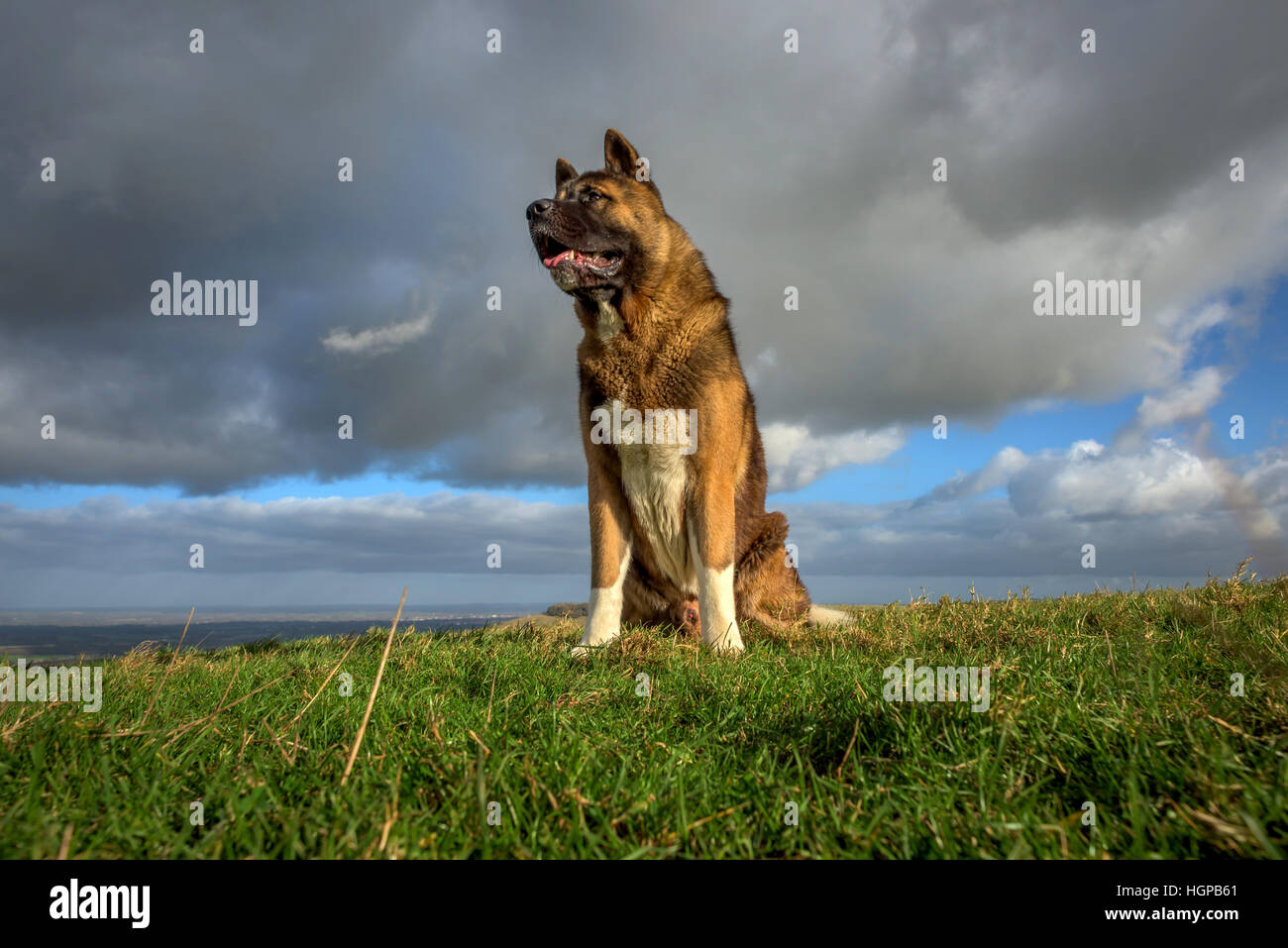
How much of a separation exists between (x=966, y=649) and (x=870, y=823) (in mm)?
2893

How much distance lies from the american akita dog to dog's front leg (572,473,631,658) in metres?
0.01

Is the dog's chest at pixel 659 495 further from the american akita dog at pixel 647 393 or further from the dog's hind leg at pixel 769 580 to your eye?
the dog's hind leg at pixel 769 580

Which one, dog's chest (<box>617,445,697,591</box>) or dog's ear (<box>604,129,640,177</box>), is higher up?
dog's ear (<box>604,129,640,177</box>)

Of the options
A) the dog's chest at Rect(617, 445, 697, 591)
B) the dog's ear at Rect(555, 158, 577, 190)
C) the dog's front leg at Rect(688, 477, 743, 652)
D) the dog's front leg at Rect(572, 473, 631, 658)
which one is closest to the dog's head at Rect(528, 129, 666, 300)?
the dog's ear at Rect(555, 158, 577, 190)

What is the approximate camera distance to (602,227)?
5.80 meters

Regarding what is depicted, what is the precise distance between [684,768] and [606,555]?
3641mm

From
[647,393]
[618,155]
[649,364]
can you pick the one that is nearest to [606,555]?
[647,393]

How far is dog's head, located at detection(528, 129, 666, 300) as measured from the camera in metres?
5.65

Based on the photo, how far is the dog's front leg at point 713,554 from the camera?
5582 mm

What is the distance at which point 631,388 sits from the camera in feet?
18.7

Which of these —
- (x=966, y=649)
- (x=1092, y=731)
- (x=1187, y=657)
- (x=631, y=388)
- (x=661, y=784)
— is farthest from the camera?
(x=631, y=388)

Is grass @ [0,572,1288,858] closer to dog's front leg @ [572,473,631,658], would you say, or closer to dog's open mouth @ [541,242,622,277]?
dog's front leg @ [572,473,631,658]
